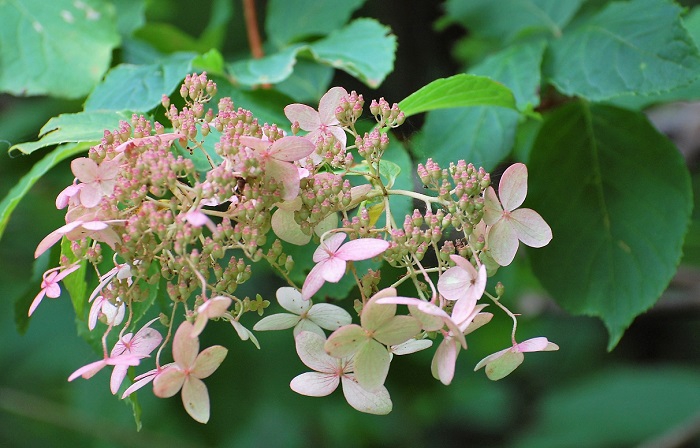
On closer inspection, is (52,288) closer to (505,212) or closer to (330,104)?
(330,104)

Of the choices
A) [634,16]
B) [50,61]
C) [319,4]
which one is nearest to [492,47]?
[319,4]

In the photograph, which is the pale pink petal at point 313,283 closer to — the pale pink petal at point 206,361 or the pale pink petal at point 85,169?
the pale pink petal at point 206,361

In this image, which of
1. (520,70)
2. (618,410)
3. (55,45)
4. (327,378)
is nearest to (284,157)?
(327,378)

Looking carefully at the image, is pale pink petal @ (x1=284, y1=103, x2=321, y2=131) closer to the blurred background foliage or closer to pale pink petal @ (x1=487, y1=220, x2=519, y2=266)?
pale pink petal @ (x1=487, y1=220, x2=519, y2=266)

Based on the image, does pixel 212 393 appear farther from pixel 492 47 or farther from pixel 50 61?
pixel 492 47

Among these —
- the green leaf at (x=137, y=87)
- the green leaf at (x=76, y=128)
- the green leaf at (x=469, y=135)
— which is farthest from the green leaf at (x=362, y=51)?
the green leaf at (x=76, y=128)

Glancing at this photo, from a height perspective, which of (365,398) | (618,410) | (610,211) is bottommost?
(618,410)
